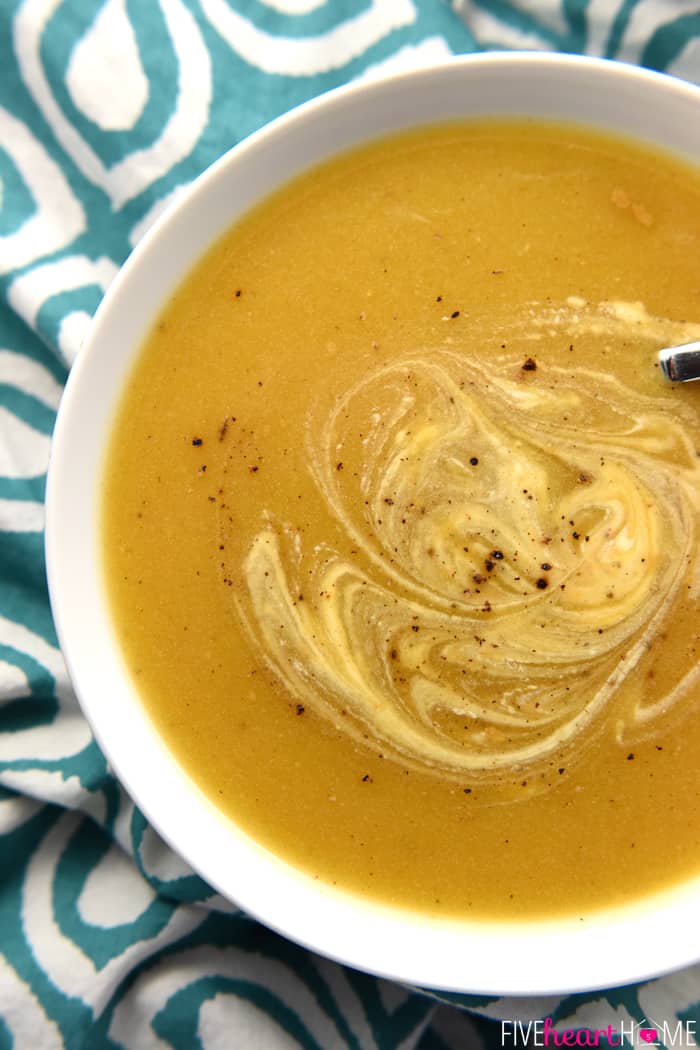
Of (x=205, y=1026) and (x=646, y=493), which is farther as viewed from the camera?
(x=205, y=1026)

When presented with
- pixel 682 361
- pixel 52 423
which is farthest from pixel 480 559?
pixel 52 423

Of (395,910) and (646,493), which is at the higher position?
(646,493)

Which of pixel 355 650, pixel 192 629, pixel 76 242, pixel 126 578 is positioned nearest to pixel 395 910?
pixel 355 650

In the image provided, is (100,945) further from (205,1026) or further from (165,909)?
(205,1026)

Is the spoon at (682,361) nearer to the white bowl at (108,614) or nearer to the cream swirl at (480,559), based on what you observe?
the cream swirl at (480,559)

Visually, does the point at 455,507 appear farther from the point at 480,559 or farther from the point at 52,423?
the point at 52,423

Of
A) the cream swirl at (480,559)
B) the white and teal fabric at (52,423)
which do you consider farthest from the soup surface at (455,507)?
the white and teal fabric at (52,423)
